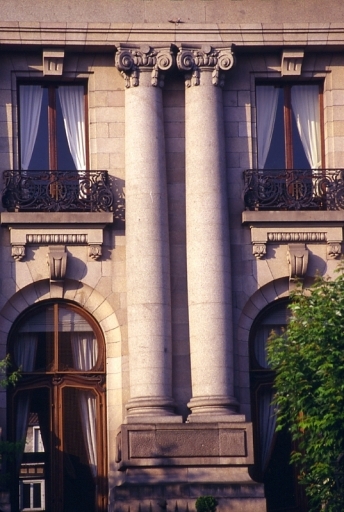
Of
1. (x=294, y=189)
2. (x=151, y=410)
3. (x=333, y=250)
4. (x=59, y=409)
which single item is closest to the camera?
(x=151, y=410)

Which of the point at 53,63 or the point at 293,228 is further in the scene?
the point at 53,63

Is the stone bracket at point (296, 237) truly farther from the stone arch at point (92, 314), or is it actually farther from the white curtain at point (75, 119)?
the white curtain at point (75, 119)

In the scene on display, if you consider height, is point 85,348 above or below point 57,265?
below

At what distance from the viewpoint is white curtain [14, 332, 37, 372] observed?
3934 cm

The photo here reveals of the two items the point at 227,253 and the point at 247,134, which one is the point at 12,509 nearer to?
the point at 227,253

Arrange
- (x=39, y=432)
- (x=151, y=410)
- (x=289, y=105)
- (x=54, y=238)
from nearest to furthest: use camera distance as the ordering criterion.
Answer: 1. (x=151, y=410)
2. (x=54, y=238)
3. (x=39, y=432)
4. (x=289, y=105)

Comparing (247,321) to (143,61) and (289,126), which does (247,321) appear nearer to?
(289,126)

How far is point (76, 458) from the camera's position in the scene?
39.0 meters

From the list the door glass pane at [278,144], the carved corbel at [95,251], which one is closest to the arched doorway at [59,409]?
the carved corbel at [95,251]

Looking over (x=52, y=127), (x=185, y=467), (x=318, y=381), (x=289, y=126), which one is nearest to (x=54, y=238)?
(x=52, y=127)

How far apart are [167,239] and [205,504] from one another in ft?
23.5

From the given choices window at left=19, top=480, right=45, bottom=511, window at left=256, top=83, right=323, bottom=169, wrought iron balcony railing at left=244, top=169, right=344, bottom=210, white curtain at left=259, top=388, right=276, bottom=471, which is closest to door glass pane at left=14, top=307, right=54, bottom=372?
window at left=19, top=480, right=45, bottom=511

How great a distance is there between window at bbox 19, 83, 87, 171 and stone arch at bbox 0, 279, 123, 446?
312 cm

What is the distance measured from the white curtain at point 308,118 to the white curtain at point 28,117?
659cm
